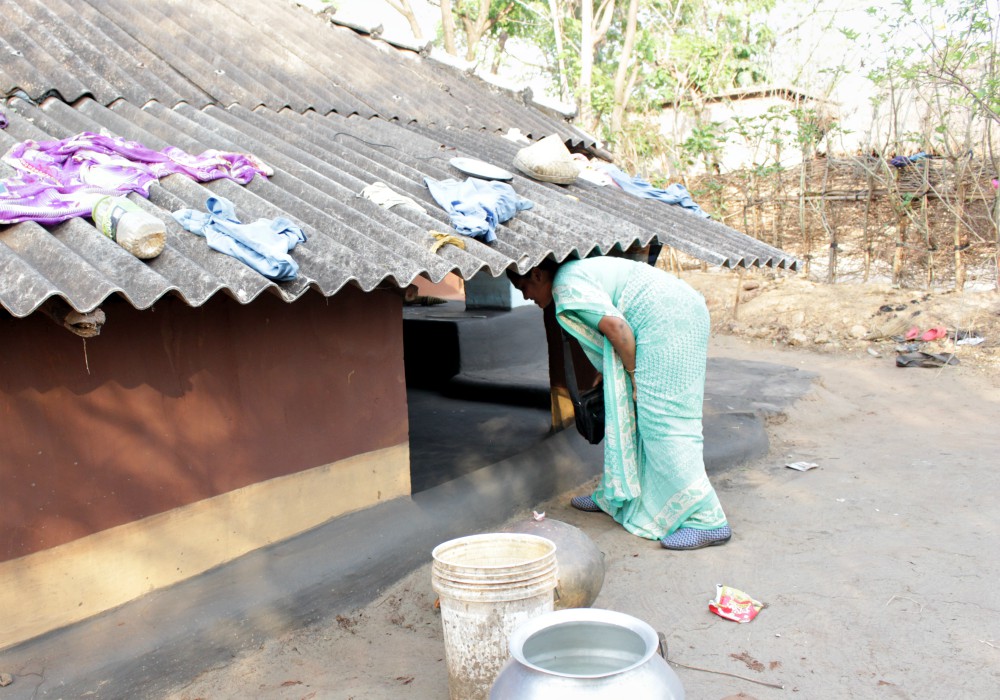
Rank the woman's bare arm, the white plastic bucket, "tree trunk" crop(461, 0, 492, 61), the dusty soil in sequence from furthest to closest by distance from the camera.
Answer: "tree trunk" crop(461, 0, 492, 61) < the dusty soil < the woman's bare arm < the white plastic bucket

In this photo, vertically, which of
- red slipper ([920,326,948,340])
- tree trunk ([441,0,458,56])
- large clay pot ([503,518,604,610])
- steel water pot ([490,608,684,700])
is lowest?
large clay pot ([503,518,604,610])

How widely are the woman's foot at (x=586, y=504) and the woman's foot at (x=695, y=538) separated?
0.70m

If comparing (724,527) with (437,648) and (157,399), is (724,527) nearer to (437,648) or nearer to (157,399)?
(437,648)

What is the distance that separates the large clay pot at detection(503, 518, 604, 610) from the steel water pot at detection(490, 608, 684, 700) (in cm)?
100

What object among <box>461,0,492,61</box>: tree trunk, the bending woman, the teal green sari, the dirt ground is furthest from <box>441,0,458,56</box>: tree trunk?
the teal green sari

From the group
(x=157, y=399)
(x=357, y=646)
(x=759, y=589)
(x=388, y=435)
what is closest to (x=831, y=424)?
(x=759, y=589)

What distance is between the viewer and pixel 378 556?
441cm

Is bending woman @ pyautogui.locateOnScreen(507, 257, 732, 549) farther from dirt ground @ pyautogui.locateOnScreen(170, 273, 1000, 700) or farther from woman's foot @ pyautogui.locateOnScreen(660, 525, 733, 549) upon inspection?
dirt ground @ pyautogui.locateOnScreen(170, 273, 1000, 700)

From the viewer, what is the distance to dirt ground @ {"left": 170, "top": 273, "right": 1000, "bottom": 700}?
3516 mm

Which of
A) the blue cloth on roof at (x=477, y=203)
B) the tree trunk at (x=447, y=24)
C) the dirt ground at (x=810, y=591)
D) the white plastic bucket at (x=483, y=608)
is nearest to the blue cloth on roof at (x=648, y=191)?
the blue cloth on roof at (x=477, y=203)

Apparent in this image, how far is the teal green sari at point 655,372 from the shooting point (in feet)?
15.7

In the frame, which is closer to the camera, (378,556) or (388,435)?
(378,556)

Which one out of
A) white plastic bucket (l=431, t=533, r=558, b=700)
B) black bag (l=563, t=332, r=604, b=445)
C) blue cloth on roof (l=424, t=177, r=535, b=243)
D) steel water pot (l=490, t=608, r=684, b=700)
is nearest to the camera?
steel water pot (l=490, t=608, r=684, b=700)

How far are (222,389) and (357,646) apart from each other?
1.36 m
